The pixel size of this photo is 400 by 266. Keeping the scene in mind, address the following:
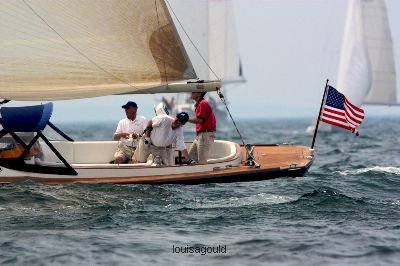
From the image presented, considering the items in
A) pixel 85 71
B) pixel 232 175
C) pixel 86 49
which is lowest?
pixel 232 175

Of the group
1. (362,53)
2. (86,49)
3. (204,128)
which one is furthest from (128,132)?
(362,53)

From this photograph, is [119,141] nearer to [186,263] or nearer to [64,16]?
[64,16]

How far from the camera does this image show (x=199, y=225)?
459 inches

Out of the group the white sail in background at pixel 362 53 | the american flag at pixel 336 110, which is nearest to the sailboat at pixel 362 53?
the white sail in background at pixel 362 53

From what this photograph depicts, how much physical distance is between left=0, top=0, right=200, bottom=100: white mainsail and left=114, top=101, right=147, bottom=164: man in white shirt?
0.89 metres

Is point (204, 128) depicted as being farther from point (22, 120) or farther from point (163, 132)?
point (22, 120)

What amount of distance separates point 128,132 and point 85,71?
1.69 metres

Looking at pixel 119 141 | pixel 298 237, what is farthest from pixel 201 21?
pixel 298 237

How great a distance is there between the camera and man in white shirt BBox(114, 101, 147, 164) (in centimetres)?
1584

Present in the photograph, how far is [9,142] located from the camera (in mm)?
14836

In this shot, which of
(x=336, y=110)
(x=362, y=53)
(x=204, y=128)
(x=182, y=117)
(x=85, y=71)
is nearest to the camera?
(x=182, y=117)

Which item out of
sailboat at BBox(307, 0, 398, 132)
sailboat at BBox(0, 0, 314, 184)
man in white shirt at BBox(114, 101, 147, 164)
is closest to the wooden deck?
sailboat at BBox(0, 0, 314, 184)

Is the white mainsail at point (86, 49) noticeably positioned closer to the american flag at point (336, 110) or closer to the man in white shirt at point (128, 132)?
the man in white shirt at point (128, 132)

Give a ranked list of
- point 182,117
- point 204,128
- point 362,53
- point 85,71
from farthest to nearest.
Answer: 1. point 362,53
2. point 204,128
3. point 85,71
4. point 182,117
